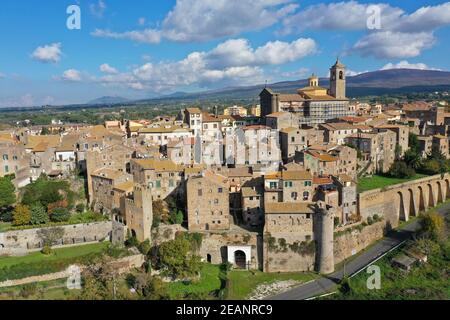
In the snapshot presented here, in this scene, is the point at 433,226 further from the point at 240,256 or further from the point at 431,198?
the point at 240,256

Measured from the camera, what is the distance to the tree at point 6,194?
37.8m

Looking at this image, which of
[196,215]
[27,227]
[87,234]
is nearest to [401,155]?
[196,215]

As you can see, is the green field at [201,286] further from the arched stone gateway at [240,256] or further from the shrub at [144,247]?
the shrub at [144,247]

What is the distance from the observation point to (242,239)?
36312mm

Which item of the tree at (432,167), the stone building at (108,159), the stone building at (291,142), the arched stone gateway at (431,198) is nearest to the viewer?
the stone building at (108,159)

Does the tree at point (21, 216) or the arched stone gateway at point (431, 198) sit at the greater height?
the tree at point (21, 216)

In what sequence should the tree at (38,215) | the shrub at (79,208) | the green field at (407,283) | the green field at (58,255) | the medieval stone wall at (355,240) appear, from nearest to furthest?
the green field at (58,255), the green field at (407,283), the tree at (38,215), the medieval stone wall at (355,240), the shrub at (79,208)

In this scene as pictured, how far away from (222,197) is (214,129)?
24.8 meters

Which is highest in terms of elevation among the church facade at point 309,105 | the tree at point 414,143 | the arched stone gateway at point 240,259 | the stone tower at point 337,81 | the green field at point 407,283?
the stone tower at point 337,81

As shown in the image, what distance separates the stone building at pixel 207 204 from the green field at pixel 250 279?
14.8 feet

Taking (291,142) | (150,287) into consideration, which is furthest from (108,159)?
(291,142)

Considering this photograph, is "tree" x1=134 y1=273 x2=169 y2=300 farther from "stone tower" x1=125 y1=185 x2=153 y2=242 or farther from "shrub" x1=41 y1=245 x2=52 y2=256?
"shrub" x1=41 y1=245 x2=52 y2=256

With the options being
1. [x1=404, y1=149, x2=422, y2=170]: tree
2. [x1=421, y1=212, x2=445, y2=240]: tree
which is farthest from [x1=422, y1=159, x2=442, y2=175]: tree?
[x1=421, y1=212, x2=445, y2=240]: tree

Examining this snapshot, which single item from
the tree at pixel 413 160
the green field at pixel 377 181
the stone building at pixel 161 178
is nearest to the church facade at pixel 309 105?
the tree at pixel 413 160
